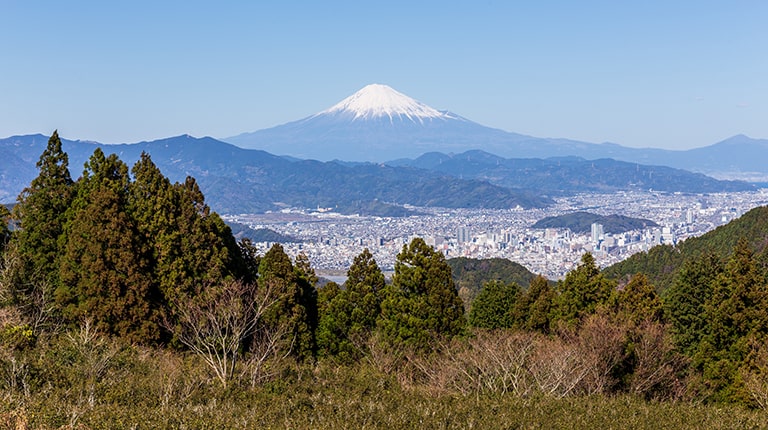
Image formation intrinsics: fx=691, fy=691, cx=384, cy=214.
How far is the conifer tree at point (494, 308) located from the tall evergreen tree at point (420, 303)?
11.6 ft

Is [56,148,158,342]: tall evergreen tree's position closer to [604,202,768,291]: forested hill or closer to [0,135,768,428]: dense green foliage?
[0,135,768,428]: dense green foliage

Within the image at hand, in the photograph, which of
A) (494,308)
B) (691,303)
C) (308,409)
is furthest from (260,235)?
(308,409)

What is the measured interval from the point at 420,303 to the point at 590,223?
106 meters

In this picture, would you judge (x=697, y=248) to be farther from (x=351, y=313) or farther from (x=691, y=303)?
(x=351, y=313)

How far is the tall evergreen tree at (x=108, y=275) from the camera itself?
1285cm

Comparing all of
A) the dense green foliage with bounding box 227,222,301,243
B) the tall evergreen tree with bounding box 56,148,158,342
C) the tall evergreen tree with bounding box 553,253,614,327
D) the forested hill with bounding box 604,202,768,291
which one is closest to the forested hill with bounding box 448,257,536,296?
the forested hill with bounding box 604,202,768,291

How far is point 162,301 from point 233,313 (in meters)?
2.83

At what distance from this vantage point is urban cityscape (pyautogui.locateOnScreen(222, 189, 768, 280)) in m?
82.2

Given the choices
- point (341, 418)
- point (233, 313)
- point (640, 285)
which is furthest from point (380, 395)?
point (640, 285)

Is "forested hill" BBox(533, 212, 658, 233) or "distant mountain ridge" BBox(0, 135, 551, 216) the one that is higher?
"distant mountain ridge" BBox(0, 135, 551, 216)

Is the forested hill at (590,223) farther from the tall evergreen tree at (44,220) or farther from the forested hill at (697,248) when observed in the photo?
the tall evergreen tree at (44,220)

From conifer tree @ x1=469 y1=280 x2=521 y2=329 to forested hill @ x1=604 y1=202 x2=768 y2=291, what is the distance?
61.3 ft

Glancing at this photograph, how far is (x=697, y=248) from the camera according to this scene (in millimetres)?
39625

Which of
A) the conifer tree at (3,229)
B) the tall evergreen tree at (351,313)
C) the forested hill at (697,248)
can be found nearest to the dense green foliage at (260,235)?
the forested hill at (697,248)
